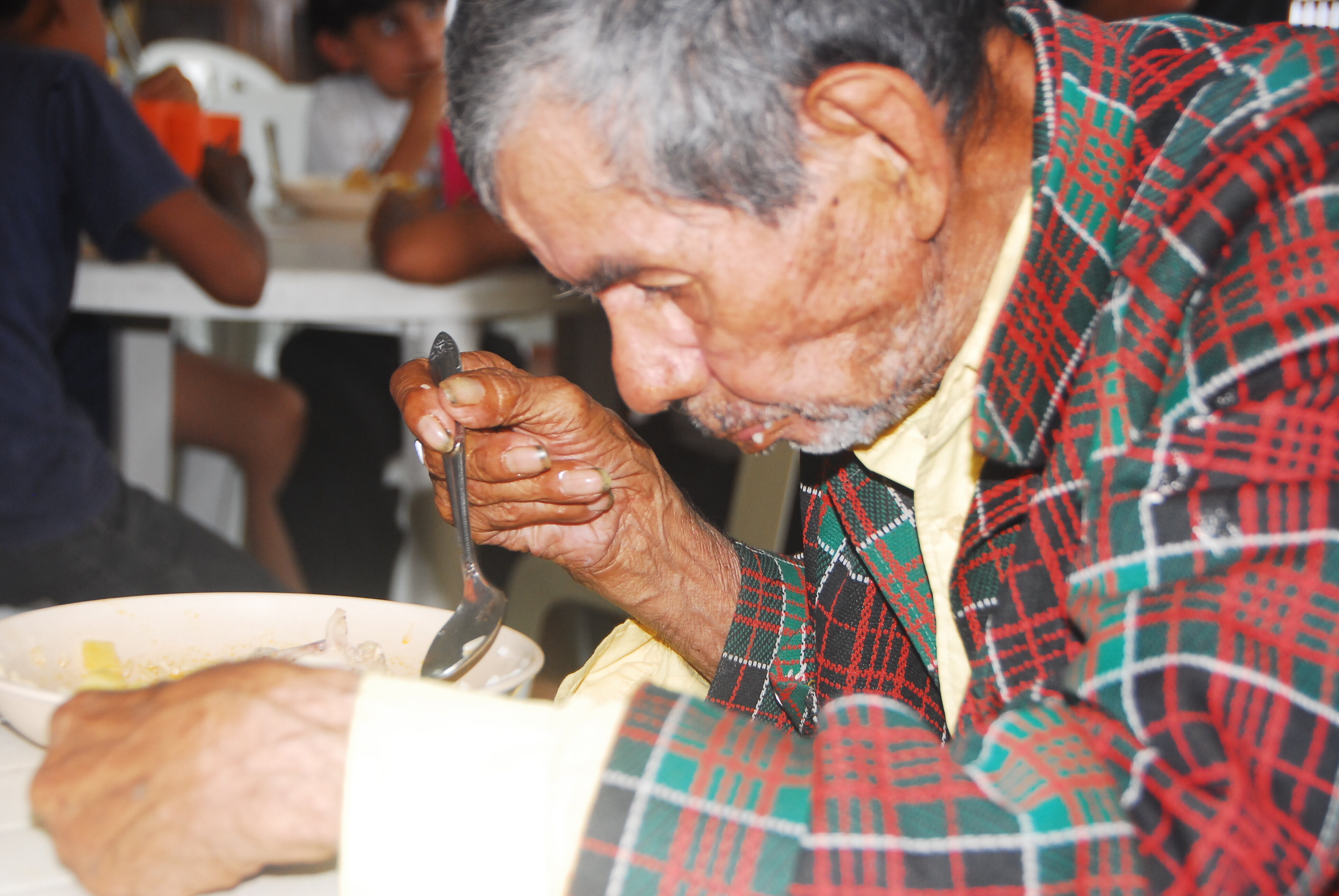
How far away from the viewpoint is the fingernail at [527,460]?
2.87ft

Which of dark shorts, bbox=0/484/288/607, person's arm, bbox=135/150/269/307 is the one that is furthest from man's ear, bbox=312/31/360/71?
dark shorts, bbox=0/484/288/607

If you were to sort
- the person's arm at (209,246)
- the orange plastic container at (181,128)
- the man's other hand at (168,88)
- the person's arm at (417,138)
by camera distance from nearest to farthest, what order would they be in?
the person's arm at (209,246)
the orange plastic container at (181,128)
the man's other hand at (168,88)
the person's arm at (417,138)

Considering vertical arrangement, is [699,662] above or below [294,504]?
above

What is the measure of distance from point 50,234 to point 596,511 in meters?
1.01

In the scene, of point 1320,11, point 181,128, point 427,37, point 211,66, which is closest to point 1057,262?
point 181,128

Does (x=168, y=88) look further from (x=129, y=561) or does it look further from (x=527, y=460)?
(x=527, y=460)

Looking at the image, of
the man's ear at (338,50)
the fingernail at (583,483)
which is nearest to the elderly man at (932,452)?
the fingernail at (583,483)

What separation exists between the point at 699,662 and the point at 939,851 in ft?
1.71

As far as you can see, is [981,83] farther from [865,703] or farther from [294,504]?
[294,504]

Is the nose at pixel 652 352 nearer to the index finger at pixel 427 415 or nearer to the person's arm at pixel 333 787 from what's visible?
the index finger at pixel 427 415

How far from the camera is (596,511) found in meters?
0.94

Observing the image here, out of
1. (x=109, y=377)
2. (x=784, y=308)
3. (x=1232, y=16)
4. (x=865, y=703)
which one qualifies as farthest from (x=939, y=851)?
(x=1232, y=16)

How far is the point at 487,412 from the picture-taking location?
863 mm

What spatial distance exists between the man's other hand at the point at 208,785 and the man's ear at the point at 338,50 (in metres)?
3.79
